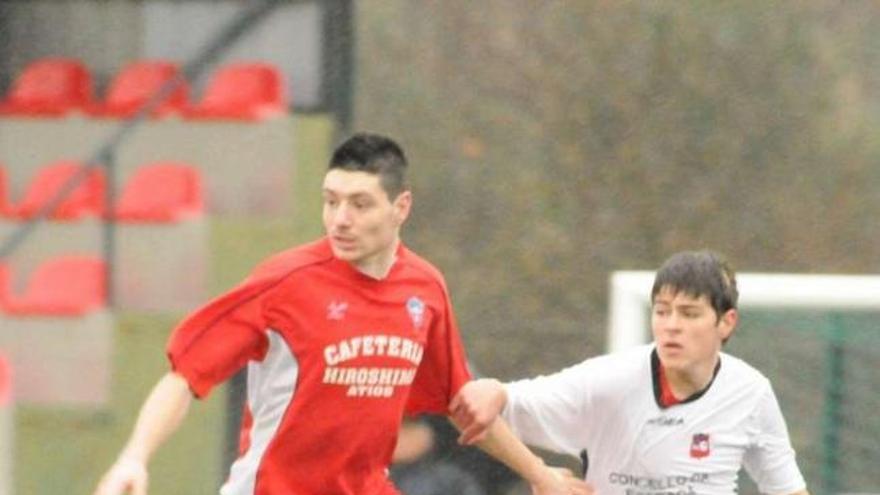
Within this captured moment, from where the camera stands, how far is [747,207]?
799 inches

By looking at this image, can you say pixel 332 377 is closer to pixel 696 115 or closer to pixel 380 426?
pixel 380 426

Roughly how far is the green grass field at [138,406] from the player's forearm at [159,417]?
19.2 ft

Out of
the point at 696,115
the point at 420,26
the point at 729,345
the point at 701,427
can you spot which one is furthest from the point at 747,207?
the point at 701,427

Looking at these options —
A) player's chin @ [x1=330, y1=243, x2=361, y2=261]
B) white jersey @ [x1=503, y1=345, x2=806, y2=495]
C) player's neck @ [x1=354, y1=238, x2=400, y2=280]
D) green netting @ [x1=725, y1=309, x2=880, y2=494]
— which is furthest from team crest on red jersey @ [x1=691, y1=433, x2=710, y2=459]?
green netting @ [x1=725, y1=309, x2=880, y2=494]

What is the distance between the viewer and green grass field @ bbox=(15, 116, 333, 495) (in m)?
13.3

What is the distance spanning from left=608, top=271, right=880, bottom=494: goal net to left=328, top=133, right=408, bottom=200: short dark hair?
192 cm

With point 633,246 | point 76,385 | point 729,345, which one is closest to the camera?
point 729,345

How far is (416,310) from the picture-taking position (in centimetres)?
768

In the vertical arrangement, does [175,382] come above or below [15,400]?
above

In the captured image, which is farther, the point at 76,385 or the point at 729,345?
the point at 76,385

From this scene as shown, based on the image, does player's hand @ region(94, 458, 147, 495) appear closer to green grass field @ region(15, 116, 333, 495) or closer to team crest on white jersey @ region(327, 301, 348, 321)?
team crest on white jersey @ region(327, 301, 348, 321)

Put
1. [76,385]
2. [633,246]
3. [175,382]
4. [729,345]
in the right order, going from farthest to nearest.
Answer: [633,246] < [76,385] < [729,345] < [175,382]

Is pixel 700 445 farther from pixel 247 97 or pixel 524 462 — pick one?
pixel 247 97

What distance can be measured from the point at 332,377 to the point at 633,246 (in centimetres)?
1226
